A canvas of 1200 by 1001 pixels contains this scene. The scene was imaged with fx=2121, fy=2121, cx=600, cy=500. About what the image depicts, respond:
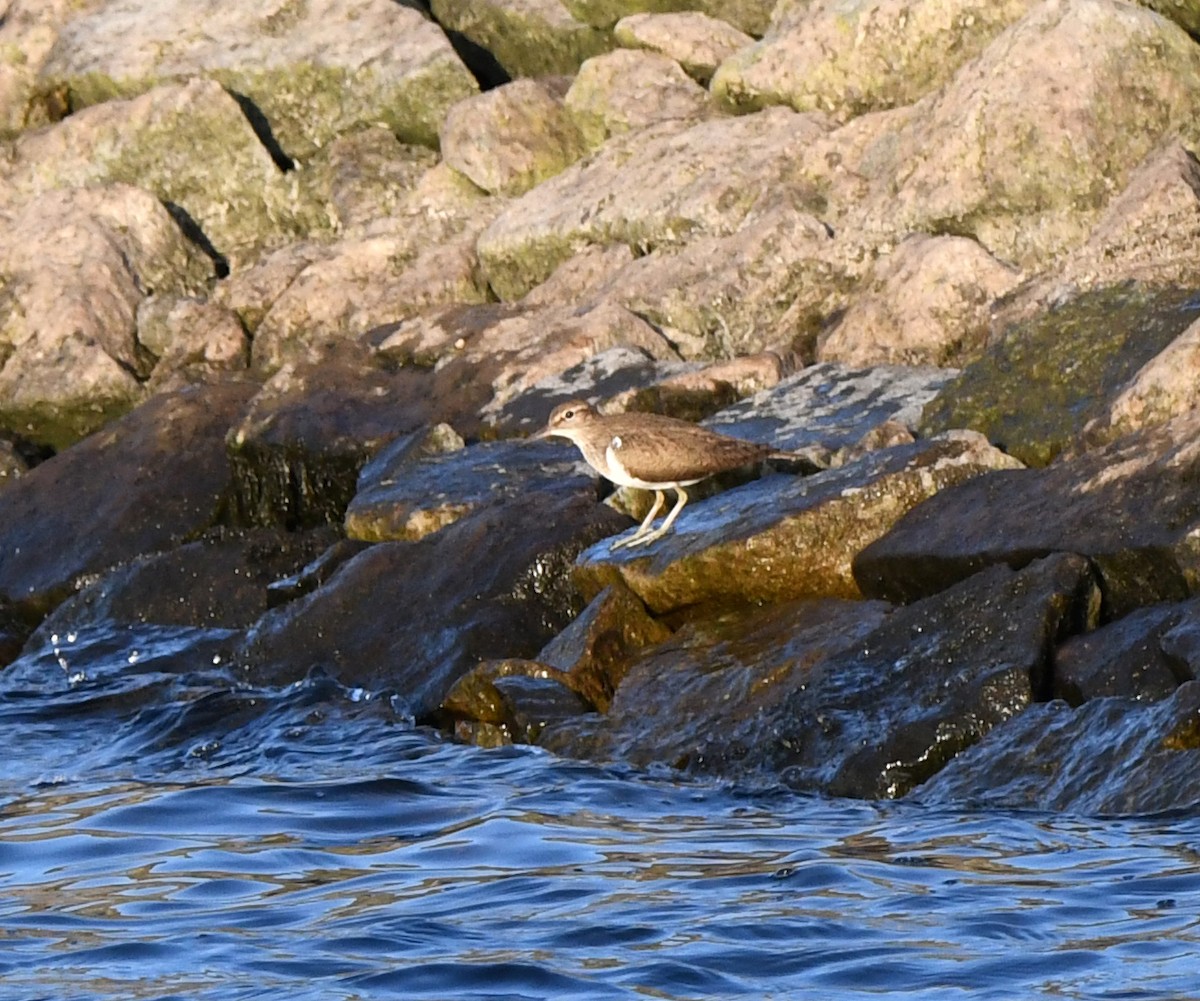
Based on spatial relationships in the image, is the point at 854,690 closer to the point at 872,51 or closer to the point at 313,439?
the point at 313,439

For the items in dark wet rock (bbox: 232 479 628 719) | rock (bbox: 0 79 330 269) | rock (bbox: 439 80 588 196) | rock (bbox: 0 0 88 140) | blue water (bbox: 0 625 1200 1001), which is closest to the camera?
blue water (bbox: 0 625 1200 1001)

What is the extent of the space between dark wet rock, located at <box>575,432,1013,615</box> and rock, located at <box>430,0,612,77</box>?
11546 millimetres

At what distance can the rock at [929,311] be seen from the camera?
13.7 meters

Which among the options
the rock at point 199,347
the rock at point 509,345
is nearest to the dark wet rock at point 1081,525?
the rock at point 509,345

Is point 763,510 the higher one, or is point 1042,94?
point 1042,94

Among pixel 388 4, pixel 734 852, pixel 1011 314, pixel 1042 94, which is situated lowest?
pixel 734 852

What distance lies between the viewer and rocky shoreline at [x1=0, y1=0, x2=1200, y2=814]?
29.7ft

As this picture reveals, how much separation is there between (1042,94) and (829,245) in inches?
70.8

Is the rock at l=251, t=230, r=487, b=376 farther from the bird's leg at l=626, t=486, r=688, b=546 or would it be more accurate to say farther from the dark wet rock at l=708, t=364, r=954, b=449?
the bird's leg at l=626, t=486, r=688, b=546

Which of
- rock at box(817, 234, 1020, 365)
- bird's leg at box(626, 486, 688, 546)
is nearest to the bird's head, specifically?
bird's leg at box(626, 486, 688, 546)

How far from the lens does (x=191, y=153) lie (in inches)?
837

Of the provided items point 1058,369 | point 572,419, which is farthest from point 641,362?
point 1058,369

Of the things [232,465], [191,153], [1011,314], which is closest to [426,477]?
[232,465]

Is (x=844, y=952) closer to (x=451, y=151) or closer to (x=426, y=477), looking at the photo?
(x=426, y=477)
